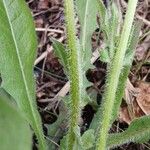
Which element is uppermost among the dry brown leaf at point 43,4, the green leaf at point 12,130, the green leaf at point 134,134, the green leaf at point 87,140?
the green leaf at point 12,130

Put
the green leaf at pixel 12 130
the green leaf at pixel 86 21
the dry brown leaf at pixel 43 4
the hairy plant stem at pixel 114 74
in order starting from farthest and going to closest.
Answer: the dry brown leaf at pixel 43 4
the green leaf at pixel 86 21
the hairy plant stem at pixel 114 74
the green leaf at pixel 12 130

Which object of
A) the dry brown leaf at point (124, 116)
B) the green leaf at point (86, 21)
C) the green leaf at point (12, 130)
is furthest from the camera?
the dry brown leaf at point (124, 116)

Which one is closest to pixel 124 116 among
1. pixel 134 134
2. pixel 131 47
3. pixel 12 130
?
pixel 134 134

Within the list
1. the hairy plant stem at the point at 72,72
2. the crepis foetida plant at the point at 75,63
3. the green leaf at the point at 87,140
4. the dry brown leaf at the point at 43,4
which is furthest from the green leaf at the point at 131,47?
the dry brown leaf at the point at 43,4

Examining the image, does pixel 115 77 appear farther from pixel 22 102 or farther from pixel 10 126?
pixel 10 126

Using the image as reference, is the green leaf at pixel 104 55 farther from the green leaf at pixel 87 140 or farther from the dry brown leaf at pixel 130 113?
the dry brown leaf at pixel 130 113

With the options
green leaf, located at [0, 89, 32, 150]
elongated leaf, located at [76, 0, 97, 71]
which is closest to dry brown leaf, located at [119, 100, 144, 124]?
elongated leaf, located at [76, 0, 97, 71]

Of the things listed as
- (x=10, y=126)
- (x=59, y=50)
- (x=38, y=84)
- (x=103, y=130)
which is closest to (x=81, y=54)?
(x=59, y=50)
